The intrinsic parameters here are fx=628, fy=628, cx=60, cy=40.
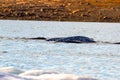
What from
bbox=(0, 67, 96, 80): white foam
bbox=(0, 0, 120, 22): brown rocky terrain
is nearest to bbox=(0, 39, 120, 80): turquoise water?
bbox=(0, 67, 96, 80): white foam

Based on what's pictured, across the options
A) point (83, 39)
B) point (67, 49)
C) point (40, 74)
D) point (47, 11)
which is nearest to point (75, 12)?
point (47, 11)

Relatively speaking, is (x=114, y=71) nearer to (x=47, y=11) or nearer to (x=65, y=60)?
(x=65, y=60)

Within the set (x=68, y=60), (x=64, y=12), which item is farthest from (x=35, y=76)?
(x=64, y=12)

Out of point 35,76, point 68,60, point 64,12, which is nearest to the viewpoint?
point 35,76

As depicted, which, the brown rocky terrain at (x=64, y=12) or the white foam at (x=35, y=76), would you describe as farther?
the brown rocky terrain at (x=64, y=12)

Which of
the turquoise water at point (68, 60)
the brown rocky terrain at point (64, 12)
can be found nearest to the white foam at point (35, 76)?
the turquoise water at point (68, 60)

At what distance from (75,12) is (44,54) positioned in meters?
84.8

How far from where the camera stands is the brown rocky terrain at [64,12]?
117 meters

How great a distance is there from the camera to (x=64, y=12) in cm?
12088

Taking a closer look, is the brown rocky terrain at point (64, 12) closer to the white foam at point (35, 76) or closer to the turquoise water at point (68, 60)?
the turquoise water at point (68, 60)

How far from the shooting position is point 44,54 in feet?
117

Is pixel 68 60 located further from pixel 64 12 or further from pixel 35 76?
pixel 64 12

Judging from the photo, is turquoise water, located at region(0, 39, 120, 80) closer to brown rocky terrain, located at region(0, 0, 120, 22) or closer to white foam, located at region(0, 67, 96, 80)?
white foam, located at region(0, 67, 96, 80)

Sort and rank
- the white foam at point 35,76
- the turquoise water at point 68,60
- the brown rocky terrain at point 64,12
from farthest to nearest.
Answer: the brown rocky terrain at point 64,12
the turquoise water at point 68,60
the white foam at point 35,76
